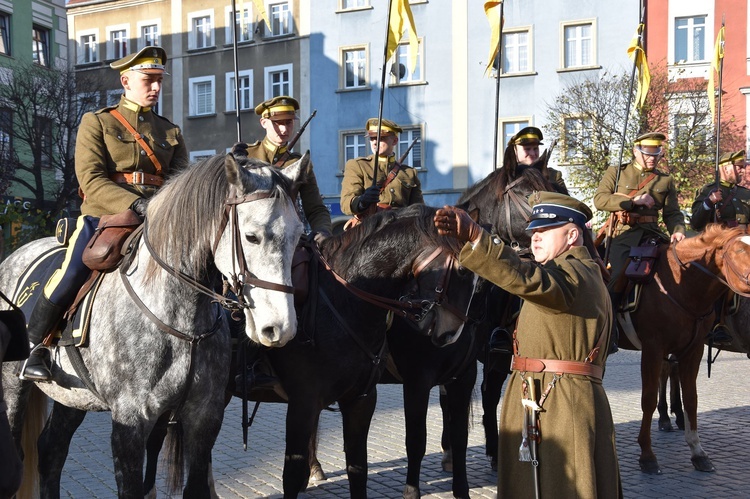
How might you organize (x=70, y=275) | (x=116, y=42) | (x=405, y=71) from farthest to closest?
(x=116, y=42), (x=405, y=71), (x=70, y=275)

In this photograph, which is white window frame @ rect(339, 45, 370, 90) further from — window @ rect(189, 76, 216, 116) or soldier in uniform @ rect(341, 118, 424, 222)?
soldier in uniform @ rect(341, 118, 424, 222)

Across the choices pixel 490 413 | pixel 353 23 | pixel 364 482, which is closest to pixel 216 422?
pixel 364 482

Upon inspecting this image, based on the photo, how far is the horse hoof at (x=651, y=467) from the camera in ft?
24.3

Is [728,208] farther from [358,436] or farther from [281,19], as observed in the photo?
[281,19]

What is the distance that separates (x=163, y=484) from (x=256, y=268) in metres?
3.55

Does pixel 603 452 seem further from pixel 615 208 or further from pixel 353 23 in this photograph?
pixel 353 23

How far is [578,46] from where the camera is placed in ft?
102

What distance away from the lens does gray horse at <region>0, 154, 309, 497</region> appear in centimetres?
418

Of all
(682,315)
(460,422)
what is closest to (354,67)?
(682,315)

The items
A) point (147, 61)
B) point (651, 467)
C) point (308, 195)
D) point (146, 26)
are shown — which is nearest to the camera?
point (147, 61)

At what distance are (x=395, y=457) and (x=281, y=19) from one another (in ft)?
96.4

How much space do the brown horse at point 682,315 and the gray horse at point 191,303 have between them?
4.37 meters

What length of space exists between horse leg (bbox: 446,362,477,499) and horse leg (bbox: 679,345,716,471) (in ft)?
7.33

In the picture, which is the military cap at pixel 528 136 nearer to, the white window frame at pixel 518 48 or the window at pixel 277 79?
the white window frame at pixel 518 48
